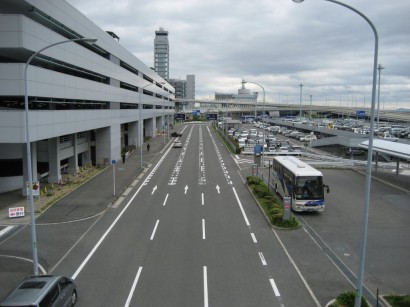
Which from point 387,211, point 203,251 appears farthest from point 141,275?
point 387,211

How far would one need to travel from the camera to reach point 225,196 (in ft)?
94.0

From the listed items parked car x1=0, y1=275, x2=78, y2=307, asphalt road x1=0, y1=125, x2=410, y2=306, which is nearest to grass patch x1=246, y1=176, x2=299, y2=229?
asphalt road x1=0, y1=125, x2=410, y2=306

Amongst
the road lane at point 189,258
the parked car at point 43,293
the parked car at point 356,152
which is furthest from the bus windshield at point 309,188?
the parked car at point 356,152

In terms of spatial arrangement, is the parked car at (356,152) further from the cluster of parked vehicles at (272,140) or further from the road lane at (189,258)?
the road lane at (189,258)

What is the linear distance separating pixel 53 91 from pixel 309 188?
19049 mm

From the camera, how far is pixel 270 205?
23.8 metres

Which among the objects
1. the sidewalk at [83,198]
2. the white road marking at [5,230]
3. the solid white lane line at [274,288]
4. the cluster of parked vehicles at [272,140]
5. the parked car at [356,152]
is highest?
the cluster of parked vehicles at [272,140]

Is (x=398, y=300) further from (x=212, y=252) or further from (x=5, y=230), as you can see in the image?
(x=5, y=230)

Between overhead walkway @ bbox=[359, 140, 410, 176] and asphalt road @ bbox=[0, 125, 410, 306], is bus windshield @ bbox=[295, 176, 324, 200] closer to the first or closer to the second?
asphalt road @ bbox=[0, 125, 410, 306]

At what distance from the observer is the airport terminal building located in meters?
22.6

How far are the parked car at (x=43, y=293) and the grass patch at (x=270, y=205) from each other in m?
11.8

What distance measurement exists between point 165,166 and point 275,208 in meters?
23.6

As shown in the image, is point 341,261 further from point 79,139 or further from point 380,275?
point 79,139

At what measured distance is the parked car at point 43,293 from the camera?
10.2m
